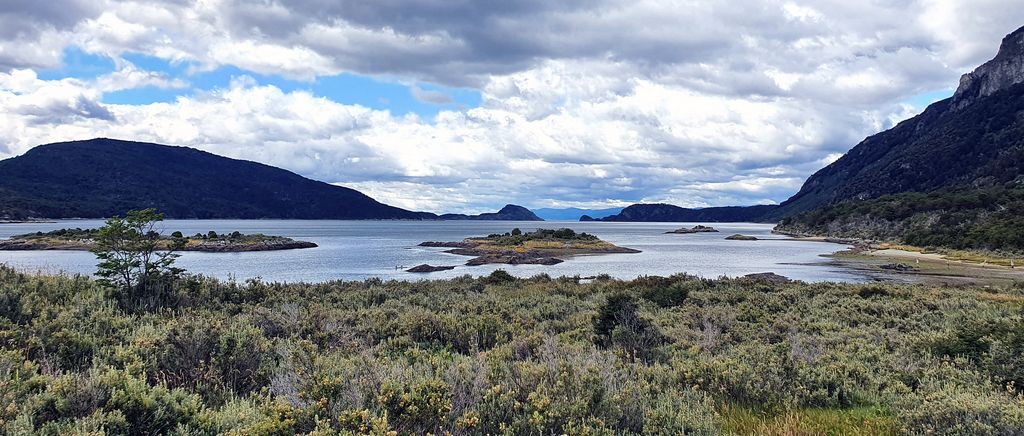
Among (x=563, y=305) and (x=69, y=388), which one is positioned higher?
(x=69, y=388)

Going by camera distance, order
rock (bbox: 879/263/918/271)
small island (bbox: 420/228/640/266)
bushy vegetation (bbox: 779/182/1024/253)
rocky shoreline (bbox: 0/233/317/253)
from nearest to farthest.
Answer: rock (bbox: 879/263/918/271)
bushy vegetation (bbox: 779/182/1024/253)
small island (bbox: 420/228/640/266)
rocky shoreline (bbox: 0/233/317/253)

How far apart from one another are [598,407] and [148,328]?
6.74 metres

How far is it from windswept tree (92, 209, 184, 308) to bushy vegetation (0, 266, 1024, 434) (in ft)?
1.48

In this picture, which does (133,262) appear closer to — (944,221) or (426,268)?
(426,268)

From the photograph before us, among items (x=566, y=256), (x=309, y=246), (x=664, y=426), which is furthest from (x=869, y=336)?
(x=309, y=246)

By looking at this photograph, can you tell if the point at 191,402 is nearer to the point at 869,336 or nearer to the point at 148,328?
the point at 148,328

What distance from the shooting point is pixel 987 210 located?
94.1 meters

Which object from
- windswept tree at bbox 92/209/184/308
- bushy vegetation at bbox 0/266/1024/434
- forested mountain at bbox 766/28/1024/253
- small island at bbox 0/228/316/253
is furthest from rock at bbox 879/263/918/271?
small island at bbox 0/228/316/253

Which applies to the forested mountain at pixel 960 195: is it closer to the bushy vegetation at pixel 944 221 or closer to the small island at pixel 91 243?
the bushy vegetation at pixel 944 221

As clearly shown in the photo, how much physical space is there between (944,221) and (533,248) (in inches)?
2832

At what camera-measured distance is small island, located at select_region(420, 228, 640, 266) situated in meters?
73.5

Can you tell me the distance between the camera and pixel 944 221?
315 feet

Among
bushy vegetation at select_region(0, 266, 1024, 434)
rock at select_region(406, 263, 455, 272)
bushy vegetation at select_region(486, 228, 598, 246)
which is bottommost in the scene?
rock at select_region(406, 263, 455, 272)

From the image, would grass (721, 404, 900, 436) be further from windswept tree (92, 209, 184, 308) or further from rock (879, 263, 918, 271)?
rock (879, 263, 918, 271)
